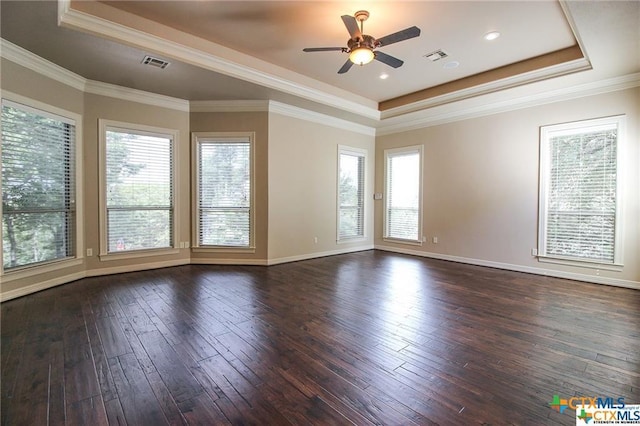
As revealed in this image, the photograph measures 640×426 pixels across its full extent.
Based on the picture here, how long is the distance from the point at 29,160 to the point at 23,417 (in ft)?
11.6

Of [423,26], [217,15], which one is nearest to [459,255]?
[423,26]

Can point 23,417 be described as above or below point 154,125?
below

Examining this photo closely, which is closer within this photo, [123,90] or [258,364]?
[258,364]

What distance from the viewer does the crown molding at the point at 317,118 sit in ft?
Answer: 18.6

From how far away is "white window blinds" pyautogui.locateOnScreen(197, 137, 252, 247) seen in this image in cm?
566

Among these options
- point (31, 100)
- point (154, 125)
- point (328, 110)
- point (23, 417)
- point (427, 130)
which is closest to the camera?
point (23, 417)

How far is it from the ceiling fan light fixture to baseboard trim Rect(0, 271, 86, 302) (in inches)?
196

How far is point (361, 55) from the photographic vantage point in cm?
345

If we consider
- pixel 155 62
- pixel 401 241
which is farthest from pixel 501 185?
pixel 155 62

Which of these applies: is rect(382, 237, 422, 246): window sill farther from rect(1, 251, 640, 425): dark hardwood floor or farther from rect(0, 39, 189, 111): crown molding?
rect(0, 39, 189, 111): crown molding

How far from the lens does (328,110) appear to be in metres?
6.02

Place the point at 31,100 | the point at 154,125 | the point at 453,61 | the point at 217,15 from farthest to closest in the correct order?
1. the point at 154,125
2. the point at 453,61
3. the point at 31,100
4. the point at 217,15

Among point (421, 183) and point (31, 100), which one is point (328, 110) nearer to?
point (421, 183)

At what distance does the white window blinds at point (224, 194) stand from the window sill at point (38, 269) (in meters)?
1.85
